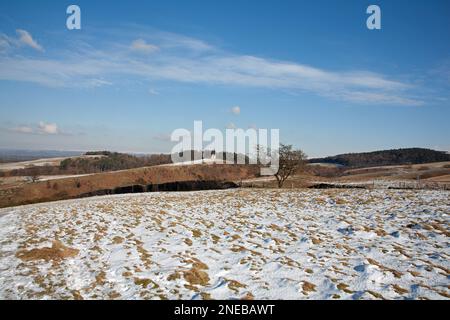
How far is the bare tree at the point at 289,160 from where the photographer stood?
139 ft

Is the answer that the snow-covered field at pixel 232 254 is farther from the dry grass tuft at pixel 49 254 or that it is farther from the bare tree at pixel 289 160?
the bare tree at pixel 289 160

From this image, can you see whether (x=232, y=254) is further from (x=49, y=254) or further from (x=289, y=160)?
(x=289, y=160)

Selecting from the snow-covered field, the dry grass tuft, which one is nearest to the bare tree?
the snow-covered field

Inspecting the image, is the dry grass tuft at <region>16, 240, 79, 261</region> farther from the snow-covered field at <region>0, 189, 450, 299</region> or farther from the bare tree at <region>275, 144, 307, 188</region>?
the bare tree at <region>275, 144, 307, 188</region>

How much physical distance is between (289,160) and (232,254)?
33062 mm

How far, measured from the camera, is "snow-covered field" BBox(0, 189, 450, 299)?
8266 millimetres

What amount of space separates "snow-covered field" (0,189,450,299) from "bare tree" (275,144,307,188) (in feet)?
76.3

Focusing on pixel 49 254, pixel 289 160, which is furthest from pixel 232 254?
pixel 289 160

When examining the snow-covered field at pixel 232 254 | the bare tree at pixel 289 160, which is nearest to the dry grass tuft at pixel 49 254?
the snow-covered field at pixel 232 254

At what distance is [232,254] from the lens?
1122cm

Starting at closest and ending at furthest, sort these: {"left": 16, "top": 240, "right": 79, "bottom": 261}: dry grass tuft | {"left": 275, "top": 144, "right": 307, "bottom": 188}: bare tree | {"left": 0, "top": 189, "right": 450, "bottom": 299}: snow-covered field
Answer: {"left": 0, "top": 189, "right": 450, "bottom": 299}: snow-covered field
{"left": 16, "top": 240, "right": 79, "bottom": 261}: dry grass tuft
{"left": 275, "top": 144, "right": 307, "bottom": 188}: bare tree

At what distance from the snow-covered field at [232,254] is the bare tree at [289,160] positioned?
2324 cm
